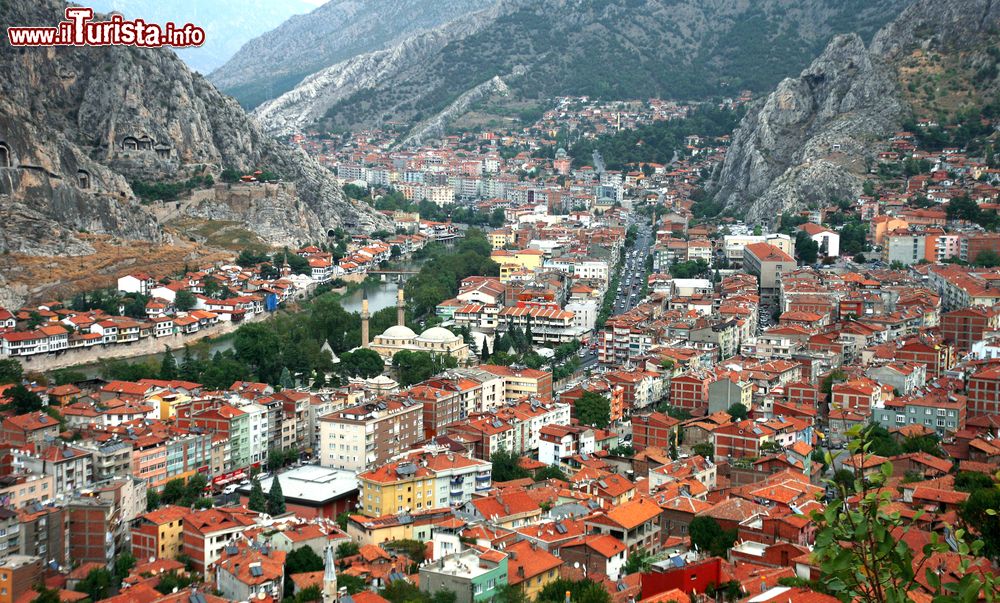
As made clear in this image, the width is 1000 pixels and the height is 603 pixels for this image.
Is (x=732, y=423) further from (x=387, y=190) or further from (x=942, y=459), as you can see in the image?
(x=387, y=190)

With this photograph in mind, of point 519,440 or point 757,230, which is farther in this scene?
point 757,230

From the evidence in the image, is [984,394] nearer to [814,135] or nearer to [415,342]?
[415,342]

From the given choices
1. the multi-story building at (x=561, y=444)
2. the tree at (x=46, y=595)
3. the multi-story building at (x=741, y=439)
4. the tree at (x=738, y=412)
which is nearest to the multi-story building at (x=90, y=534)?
the tree at (x=46, y=595)

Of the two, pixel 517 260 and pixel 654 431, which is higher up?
pixel 517 260

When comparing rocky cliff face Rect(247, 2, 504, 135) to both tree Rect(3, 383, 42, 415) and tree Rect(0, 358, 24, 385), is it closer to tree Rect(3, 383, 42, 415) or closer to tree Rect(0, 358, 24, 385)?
tree Rect(0, 358, 24, 385)

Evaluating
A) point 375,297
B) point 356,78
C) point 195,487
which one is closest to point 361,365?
point 195,487

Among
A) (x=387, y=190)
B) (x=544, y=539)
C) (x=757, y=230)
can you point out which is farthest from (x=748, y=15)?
(x=544, y=539)
